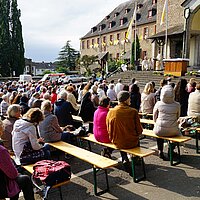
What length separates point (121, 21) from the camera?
51.2 m

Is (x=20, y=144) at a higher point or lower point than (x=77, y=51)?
lower

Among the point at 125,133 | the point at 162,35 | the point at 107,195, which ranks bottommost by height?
the point at 107,195

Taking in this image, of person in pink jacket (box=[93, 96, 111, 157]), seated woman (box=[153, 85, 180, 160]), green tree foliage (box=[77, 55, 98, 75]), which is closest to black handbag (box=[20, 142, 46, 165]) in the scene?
person in pink jacket (box=[93, 96, 111, 157])

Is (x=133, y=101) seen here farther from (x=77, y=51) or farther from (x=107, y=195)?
(x=77, y=51)

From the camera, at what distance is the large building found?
23241 millimetres

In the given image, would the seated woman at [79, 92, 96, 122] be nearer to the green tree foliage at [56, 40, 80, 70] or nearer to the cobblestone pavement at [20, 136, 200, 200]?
the cobblestone pavement at [20, 136, 200, 200]

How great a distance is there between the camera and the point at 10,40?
51.9 m

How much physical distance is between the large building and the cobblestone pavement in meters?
18.3

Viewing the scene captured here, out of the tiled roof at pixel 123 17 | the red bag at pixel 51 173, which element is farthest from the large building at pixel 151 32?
the red bag at pixel 51 173

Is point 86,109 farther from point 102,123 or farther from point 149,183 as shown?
point 149,183

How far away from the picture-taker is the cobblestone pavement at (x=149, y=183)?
4.72m

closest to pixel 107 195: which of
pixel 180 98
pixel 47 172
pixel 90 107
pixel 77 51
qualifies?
pixel 47 172

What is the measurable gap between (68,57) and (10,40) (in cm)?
1733

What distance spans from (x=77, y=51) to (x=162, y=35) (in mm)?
43914
